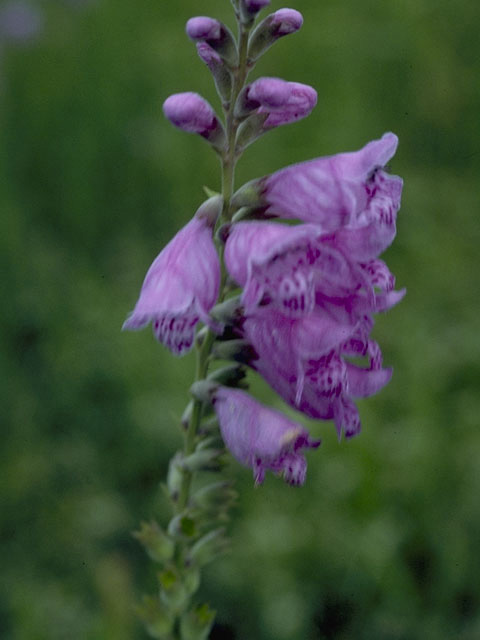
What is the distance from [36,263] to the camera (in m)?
5.09

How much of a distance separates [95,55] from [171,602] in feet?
16.8

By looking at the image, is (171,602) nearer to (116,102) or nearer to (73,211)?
(73,211)

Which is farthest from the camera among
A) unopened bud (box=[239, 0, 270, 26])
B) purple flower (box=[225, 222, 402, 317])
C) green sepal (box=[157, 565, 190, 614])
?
green sepal (box=[157, 565, 190, 614])

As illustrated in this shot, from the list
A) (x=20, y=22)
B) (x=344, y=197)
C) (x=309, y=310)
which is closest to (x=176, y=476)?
(x=309, y=310)

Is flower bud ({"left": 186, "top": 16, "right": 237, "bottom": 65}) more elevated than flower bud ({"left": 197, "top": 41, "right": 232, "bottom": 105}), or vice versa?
flower bud ({"left": 186, "top": 16, "right": 237, "bottom": 65})

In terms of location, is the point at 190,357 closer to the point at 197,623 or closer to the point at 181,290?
the point at 197,623

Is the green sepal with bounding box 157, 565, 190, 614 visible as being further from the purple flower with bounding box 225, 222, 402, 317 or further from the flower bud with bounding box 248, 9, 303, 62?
the flower bud with bounding box 248, 9, 303, 62

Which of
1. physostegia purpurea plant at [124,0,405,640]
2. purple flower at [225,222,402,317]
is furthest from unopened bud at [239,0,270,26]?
purple flower at [225,222,402,317]

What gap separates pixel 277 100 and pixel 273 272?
36cm

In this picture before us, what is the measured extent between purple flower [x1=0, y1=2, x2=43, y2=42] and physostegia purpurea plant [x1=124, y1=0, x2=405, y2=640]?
202 inches

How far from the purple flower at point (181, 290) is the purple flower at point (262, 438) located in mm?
183

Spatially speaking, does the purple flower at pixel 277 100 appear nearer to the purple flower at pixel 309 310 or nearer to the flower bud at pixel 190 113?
the flower bud at pixel 190 113

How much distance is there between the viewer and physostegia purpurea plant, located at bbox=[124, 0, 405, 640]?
1.75m

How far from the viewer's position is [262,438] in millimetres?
1807
